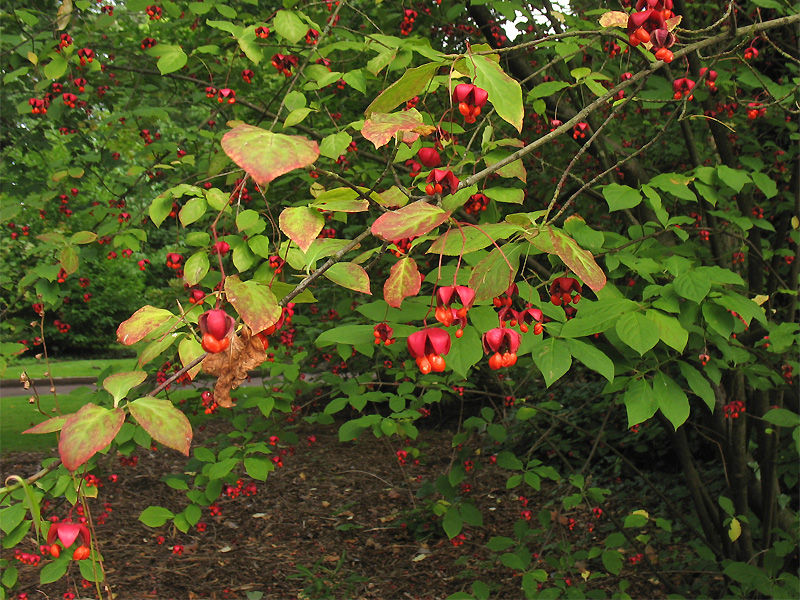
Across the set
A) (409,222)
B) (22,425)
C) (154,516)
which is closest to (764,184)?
(409,222)

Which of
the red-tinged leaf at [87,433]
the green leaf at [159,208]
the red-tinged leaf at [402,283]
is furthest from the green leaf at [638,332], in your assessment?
the green leaf at [159,208]

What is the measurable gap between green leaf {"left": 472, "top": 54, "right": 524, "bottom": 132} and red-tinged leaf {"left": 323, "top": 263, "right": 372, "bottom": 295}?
390 millimetres

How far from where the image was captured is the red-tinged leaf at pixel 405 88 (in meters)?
1.02

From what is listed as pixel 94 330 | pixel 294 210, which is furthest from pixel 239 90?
pixel 94 330

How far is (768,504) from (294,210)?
3.04 m

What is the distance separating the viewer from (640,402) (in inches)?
67.9

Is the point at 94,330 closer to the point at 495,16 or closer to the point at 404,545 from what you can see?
the point at 404,545

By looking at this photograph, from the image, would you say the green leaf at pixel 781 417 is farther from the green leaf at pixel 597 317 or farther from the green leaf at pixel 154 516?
the green leaf at pixel 154 516

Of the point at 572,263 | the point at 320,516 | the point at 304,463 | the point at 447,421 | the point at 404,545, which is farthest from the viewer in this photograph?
the point at 447,421

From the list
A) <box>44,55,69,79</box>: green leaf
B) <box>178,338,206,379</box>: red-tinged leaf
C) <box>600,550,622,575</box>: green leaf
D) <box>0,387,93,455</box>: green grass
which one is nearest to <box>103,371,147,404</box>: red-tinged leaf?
<box>178,338,206,379</box>: red-tinged leaf

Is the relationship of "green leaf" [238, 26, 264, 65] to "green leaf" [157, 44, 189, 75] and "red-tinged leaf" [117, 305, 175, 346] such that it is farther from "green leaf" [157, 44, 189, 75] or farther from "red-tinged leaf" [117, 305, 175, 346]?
"red-tinged leaf" [117, 305, 175, 346]

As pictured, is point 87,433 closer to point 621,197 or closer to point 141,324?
point 141,324

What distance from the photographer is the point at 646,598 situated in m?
3.55

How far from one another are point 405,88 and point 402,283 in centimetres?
33
